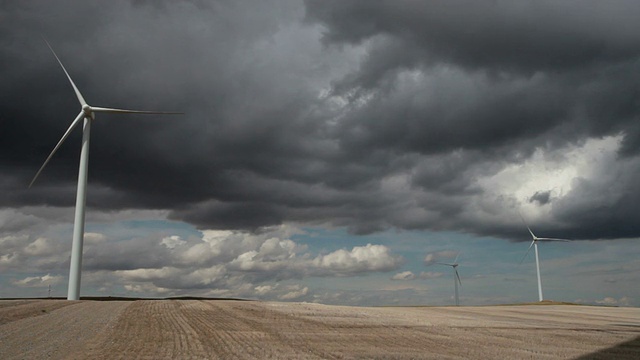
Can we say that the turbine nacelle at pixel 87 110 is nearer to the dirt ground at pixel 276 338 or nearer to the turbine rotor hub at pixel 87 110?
the turbine rotor hub at pixel 87 110

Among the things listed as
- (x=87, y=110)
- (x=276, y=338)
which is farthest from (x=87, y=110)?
(x=276, y=338)

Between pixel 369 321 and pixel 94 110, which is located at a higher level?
pixel 94 110

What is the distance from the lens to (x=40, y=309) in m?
46.6

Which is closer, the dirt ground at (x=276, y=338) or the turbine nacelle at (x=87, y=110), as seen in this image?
the dirt ground at (x=276, y=338)

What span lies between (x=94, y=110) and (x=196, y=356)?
6290 cm

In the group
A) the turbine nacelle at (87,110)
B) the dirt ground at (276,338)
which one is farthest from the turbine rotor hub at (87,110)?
the dirt ground at (276,338)

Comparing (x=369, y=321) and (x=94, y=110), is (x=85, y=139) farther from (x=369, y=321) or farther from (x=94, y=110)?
(x=369, y=321)

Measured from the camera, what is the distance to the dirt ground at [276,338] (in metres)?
24.2

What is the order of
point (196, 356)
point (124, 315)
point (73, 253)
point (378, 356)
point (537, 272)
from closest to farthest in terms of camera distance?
point (196, 356) < point (378, 356) < point (124, 315) < point (73, 253) < point (537, 272)

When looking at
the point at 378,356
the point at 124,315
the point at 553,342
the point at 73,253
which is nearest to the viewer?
the point at 378,356

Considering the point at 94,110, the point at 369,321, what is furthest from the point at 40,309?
the point at 94,110

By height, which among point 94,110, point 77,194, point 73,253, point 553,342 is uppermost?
point 94,110

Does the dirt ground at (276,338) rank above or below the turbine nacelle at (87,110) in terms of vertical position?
below

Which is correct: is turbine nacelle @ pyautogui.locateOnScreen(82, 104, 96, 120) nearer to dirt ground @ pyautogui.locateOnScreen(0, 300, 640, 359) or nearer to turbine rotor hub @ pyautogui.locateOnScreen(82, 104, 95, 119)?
turbine rotor hub @ pyautogui.locateOnScreen(82, 104, 95, 119)
